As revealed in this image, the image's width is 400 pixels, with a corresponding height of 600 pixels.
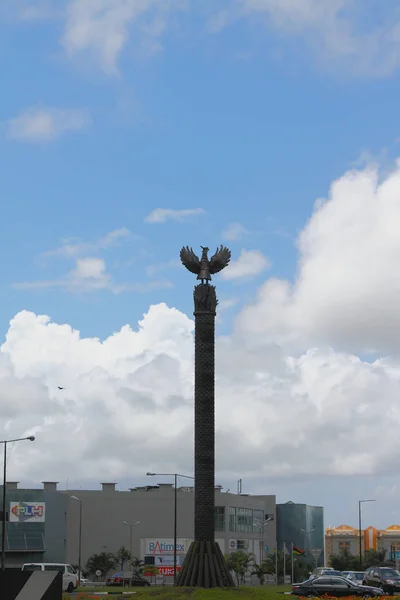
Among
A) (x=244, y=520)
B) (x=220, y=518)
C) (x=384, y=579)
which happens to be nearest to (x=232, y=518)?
(x=220, y=518)

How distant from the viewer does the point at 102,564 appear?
346 ft

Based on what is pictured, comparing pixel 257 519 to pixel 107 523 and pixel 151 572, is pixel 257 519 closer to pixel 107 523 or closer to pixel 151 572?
pixel 107 523

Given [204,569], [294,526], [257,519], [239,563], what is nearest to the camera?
[204,569]

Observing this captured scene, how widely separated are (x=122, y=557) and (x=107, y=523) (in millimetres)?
6041

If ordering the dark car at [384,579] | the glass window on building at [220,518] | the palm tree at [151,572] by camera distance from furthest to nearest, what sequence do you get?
1. the glass window on building at [220,518]
2. the palm tree at [151,572]
3. the dark car at [384,579]

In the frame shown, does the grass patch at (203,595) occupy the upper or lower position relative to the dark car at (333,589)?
upper

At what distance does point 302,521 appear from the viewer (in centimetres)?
14525

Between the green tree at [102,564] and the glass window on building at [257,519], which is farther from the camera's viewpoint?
the glass window on building at [257,519]

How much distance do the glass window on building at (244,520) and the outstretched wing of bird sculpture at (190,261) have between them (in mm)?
79407

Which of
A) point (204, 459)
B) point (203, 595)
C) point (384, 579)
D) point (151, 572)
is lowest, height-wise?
point (151, 572)

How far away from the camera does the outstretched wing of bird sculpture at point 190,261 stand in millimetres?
42469

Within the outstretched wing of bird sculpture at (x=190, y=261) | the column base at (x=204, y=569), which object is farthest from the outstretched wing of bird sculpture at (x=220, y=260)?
the column base at (x=204, y=569)

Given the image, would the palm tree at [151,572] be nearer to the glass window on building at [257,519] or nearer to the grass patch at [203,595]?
the glass window on building at [257,519]

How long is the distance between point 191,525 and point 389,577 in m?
62.4
